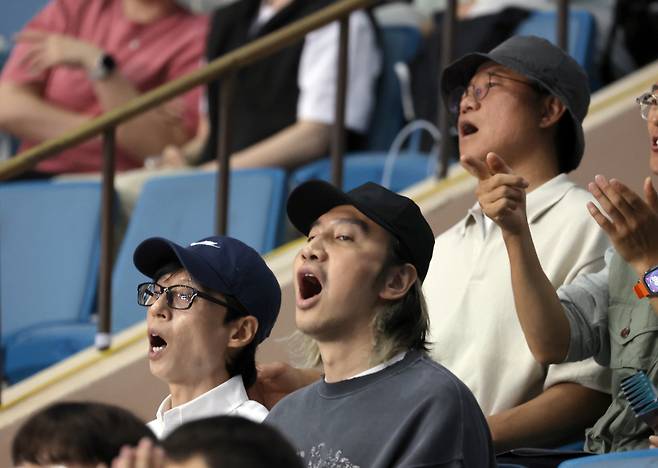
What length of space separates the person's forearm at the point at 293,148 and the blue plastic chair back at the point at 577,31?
2.48 feet

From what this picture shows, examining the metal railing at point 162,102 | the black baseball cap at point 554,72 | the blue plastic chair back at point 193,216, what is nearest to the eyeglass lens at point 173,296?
the black baseball cap at point 554,72

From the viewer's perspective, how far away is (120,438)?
2.55 metres

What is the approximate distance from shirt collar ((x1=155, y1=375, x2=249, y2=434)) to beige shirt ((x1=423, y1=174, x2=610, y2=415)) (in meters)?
0.56

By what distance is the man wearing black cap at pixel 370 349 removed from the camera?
2.86 metres

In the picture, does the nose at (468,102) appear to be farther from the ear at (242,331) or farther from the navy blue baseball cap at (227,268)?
the ear at (242,331)

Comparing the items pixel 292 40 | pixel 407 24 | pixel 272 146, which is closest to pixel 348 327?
pixel 292 40

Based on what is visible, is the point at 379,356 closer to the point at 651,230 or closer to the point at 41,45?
the point at 651,230

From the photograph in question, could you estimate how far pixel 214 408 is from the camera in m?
3.37

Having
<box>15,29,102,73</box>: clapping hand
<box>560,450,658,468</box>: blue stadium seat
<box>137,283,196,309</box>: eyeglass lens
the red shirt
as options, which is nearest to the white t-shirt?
the red shirt

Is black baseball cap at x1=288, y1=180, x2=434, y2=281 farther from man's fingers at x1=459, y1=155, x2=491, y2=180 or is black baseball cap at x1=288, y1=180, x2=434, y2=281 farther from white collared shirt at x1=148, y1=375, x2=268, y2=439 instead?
white collared shirt at x1=148, y1=375, x2=268, y2=439

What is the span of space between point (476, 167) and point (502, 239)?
577 mm

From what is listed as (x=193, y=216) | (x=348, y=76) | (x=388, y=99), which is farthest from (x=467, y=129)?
(x=388, y=99)

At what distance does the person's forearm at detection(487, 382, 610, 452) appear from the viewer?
136 inches

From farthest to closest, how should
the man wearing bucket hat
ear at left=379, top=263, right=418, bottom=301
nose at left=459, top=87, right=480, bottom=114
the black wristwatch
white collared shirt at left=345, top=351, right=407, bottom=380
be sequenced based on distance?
the black wristwatch < nose at left=459, top=87, right=480, bottom=114 < the man wearing bucket hat < ear at left=379, top=263, right=418, bottom=301 < white collared shirt at left=345, top=351, right=407, bottom=380
